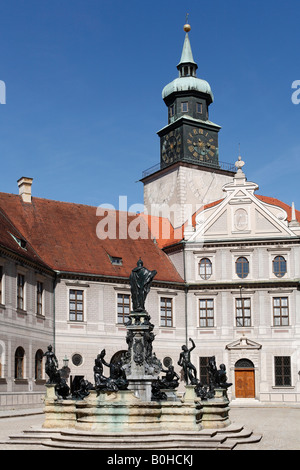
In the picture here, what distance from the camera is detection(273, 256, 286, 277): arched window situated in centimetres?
4453

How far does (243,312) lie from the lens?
4459cm

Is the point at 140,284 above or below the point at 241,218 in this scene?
below

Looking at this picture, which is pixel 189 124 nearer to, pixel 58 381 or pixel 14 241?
pixel 14 241

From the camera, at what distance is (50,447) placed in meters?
18.1

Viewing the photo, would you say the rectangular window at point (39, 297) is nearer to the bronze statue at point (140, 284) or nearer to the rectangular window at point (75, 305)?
the rectangular window at point (75, 305)

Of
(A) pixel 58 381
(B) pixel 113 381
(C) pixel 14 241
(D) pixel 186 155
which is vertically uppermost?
(D) pixel 186 155

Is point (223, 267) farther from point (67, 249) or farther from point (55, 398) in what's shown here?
point (55, 398)

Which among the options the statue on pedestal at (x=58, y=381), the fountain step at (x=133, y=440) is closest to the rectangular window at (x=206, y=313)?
the statue on pedestal at (x=58, y=381)

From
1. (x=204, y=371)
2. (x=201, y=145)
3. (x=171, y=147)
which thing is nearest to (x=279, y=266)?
(x=204, y=371)

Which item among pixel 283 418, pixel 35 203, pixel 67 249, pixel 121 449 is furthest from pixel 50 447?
pixel 35 203

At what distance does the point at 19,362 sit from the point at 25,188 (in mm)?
12554

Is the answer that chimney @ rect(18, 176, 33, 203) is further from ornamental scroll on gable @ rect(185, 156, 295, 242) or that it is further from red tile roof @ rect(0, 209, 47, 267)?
ornamental scroll on gable @ rect(185, 156, 295, 242)

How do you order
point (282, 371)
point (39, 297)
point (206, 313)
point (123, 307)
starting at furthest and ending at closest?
point (206, 313), point (282, 371), point (123, 307), point (39, 297)

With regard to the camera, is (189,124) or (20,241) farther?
(189,124)
